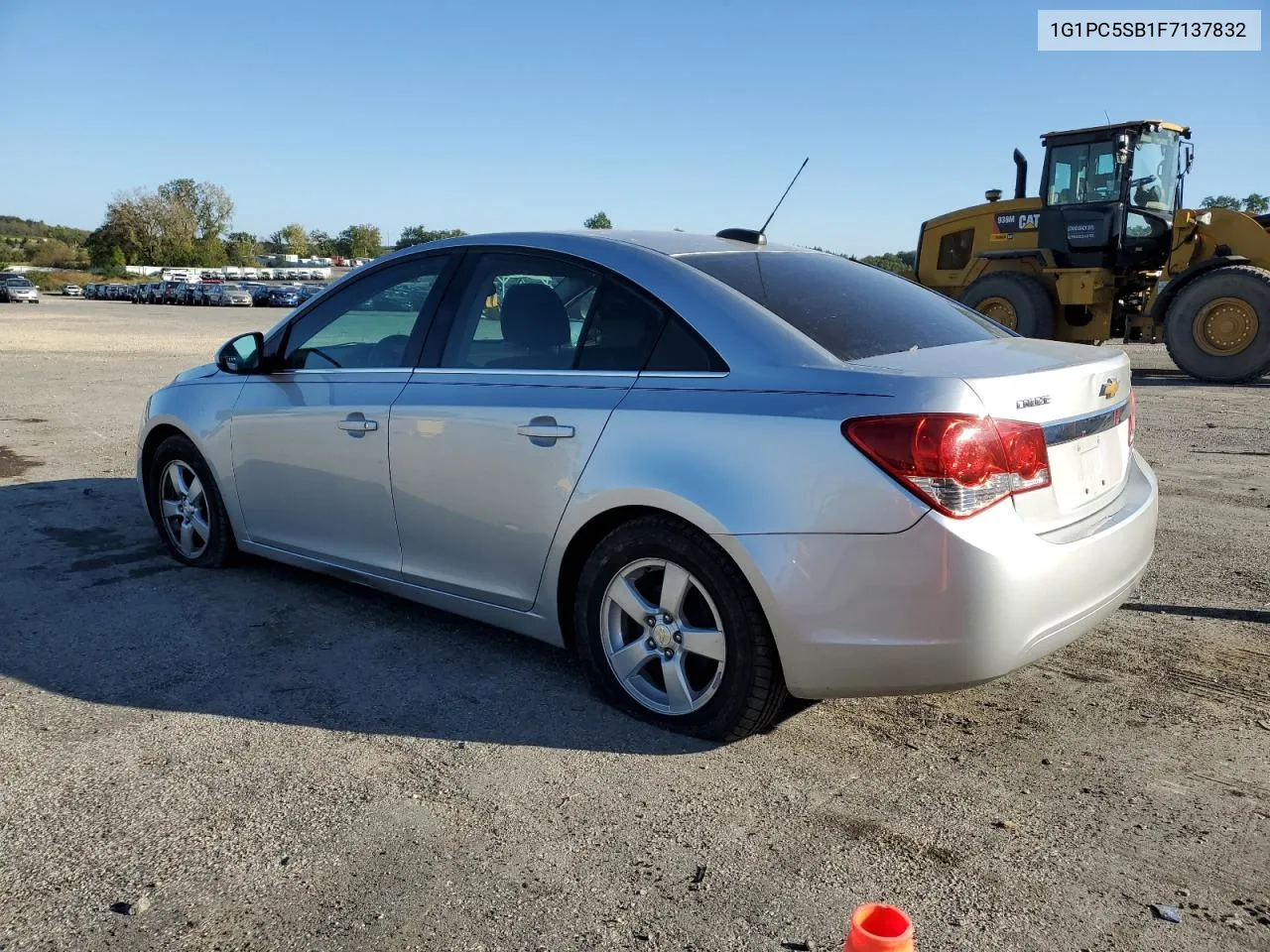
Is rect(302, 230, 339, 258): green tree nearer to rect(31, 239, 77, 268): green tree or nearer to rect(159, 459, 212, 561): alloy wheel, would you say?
rect(31, 239, 77, 268): green tree

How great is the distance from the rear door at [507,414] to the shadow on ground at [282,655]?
1.14 ft

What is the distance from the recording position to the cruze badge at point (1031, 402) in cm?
309

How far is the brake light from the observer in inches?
115

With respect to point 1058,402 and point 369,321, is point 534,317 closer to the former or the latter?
point 369,321

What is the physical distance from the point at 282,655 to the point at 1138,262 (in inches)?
599

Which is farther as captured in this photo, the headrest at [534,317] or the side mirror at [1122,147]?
the side mirror at [1122,147]

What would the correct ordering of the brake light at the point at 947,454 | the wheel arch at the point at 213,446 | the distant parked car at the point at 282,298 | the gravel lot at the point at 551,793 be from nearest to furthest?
the gravel lot at the point at 551,793, the brake light at the point at 947,454, the wheel arch at the point at 213,446, the distant parked car at the point at 282,298

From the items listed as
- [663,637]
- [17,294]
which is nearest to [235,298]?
[17,294]

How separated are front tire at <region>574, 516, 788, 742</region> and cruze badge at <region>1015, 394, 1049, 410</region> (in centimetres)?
94

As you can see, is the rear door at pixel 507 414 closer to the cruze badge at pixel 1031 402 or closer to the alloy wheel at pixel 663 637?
the alloy wheel at pixel 663 637

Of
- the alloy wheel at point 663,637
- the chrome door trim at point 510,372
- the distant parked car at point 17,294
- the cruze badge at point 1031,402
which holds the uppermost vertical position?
the distant parked car at point 17,294

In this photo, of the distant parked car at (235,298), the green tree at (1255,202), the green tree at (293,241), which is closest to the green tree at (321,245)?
the green tree at (293,241)

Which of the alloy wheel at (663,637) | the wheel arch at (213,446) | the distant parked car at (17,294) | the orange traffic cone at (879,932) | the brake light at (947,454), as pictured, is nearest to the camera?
the orange traffic cone at (879,932)

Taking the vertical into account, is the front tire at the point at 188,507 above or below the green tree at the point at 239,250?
below
